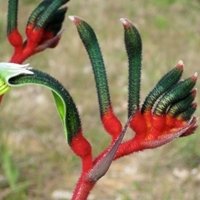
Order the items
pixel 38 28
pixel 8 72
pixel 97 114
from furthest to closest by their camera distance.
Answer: pixel 97 114, pixel 38 28, pixel 8 72

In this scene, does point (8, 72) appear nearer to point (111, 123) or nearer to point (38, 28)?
point (111, 123)

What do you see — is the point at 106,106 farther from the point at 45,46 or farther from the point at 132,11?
the point at 132,11

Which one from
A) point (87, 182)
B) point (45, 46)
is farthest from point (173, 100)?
point (45, 46)

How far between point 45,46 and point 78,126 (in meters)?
0.34

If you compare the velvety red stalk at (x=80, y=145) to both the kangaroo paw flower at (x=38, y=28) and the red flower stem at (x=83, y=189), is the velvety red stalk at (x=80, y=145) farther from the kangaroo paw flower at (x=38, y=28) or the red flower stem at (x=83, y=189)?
the kangaroo paw flower at (x=38, y=28)

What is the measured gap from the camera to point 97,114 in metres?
3.13

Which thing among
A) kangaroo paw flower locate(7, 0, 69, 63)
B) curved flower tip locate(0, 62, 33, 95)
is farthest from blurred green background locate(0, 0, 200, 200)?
curved flower tip locate(0, 62, 33, 95)

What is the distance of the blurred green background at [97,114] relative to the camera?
8.68 feet

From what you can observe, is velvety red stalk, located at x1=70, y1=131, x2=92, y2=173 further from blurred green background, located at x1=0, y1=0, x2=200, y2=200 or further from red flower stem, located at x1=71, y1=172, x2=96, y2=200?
blurred green background, located at x1=0, y1=0, x2=200, y2=200

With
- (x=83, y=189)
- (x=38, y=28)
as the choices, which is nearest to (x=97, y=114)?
(x=38, y=28)

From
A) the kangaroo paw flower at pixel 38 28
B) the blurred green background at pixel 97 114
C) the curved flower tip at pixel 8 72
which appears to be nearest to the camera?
the curved flower tip at pixel 8 72

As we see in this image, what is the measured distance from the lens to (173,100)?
110cm

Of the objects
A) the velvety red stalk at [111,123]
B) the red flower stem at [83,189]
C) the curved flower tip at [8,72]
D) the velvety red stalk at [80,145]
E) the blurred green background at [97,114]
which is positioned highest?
the curved flower tip at [8,72]

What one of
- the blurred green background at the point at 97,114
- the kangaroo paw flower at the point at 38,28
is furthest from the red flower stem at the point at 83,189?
the blurred green background at the point at 97,114
